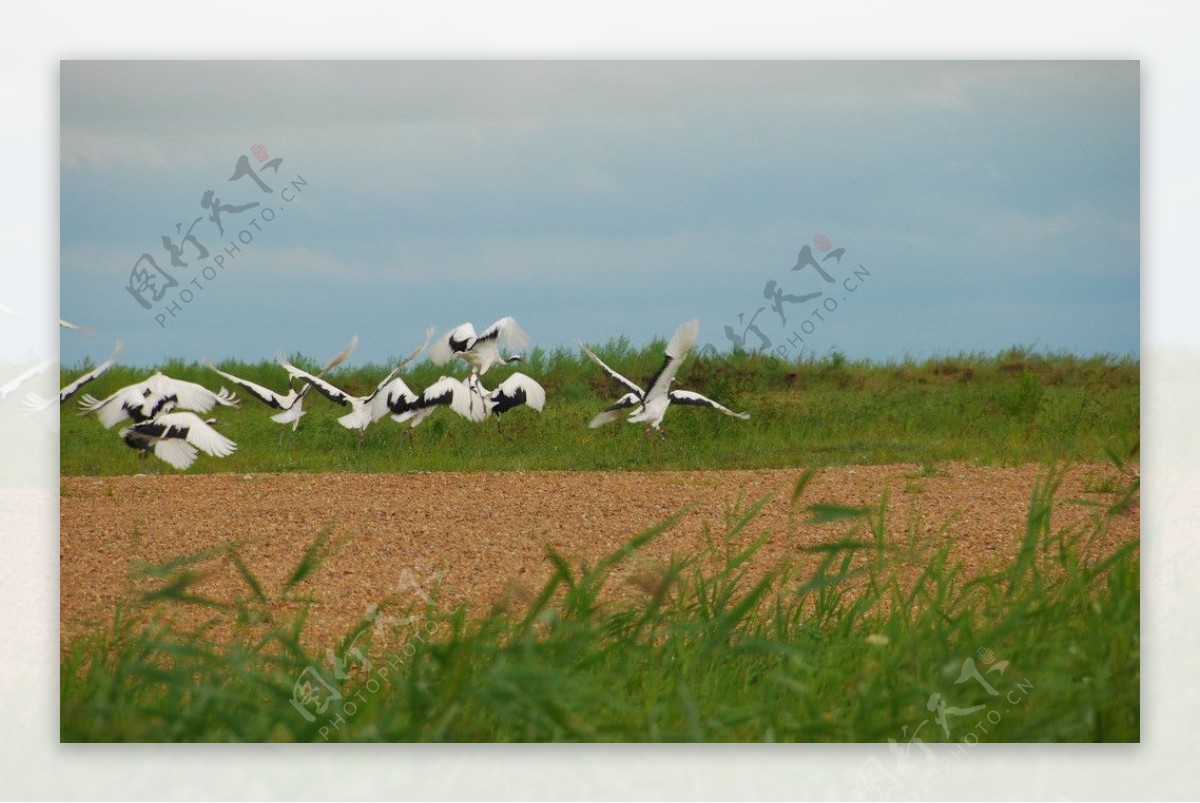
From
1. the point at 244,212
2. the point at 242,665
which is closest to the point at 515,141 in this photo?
the point at 244,212

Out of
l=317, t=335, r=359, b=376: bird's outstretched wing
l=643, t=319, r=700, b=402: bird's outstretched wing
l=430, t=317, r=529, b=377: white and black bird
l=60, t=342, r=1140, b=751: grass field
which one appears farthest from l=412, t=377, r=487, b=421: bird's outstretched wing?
l=60, t=342, r=1140, b=751: grass field

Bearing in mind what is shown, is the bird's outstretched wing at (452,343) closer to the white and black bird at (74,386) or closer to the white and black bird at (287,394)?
the white and black bird at (287,394)

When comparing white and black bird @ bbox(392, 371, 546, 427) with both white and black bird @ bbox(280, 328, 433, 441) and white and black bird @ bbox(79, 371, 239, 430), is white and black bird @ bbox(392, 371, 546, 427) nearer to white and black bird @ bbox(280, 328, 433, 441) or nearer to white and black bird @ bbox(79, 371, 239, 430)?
white and black bird @ bbox(280, 328, 433, 441)

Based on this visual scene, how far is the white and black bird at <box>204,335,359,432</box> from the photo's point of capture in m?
3.84

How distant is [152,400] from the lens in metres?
3.91

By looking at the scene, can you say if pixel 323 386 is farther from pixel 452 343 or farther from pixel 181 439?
pixel 452 343

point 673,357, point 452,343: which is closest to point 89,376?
point 452,343

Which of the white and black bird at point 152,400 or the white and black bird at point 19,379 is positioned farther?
the white and black bird at point 152,400

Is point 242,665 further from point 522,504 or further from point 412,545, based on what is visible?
point 522,504

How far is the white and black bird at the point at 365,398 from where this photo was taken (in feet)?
13.8

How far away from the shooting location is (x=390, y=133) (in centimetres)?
353

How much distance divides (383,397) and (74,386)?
111 centimetres

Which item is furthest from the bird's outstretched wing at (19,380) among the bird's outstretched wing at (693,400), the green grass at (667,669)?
the bird's outstretched wing at (693,400)

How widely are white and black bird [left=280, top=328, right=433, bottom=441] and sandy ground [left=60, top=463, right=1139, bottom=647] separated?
0.69ft
